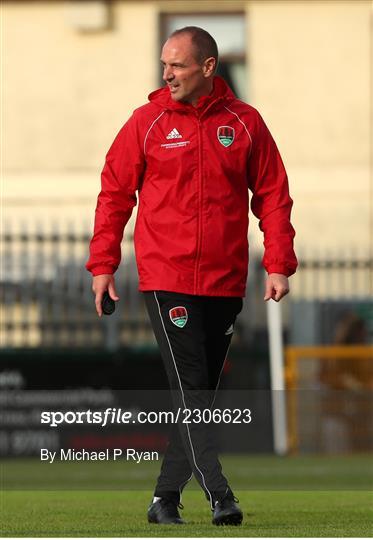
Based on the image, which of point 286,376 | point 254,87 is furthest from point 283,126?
point 286,376

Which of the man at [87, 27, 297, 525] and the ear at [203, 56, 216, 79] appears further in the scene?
the ear at [203, 56, 216, 79]

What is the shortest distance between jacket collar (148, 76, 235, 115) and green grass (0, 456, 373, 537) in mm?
1555

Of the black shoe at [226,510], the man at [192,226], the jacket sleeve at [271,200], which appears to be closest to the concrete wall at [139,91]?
the jacket sleeve at [271,200]

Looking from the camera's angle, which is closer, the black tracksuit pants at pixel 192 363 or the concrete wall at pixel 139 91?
the black tracksuit pants at pixel 192 363

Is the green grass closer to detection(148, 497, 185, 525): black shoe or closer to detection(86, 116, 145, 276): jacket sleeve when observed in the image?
detection(148, 497, 185, 525): black shoe

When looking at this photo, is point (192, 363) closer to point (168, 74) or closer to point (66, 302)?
point (168, 74)

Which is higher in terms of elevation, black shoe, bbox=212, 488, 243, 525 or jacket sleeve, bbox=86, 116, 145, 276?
jacket sleeve, bbox=86, 116, 145, 276

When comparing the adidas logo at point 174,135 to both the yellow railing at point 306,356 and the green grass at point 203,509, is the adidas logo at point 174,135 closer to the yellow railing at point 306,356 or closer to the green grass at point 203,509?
the green grass at point 203,509

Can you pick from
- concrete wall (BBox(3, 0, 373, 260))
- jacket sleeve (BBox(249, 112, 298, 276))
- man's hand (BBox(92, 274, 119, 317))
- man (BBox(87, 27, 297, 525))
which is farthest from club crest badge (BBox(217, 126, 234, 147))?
concrete wall (BBox(3, 0, 373, 260))

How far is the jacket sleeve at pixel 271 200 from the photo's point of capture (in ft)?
20.8

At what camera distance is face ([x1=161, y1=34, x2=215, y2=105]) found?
6234mm

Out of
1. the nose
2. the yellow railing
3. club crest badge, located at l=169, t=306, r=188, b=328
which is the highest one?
the nose

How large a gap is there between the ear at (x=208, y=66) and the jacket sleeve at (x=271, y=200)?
261mm

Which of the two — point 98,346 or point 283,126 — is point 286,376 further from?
point 283,126
